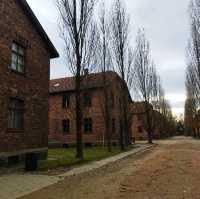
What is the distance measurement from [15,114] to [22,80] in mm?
2034

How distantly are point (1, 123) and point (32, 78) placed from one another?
169 inches

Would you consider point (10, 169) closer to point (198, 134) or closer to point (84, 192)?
point (84, 192)

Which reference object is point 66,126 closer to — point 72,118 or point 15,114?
point 72,118

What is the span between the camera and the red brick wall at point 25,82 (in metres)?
15.9

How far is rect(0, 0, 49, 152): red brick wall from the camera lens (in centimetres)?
1590

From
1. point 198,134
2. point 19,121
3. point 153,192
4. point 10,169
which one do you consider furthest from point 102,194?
point 198,134

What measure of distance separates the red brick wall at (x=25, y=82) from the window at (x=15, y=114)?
29cm

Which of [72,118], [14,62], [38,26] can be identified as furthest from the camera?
[72,118]

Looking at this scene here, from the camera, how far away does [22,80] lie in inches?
698

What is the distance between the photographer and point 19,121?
17594 millimetres

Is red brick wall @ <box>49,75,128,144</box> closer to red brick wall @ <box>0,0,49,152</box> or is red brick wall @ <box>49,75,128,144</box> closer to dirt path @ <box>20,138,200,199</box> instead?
red brick wall @ <box>0,0,49,152</box>

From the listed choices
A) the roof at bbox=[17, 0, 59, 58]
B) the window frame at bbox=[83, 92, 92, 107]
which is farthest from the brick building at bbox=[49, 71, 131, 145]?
the roof at bbox=[17, 0, 59, 58]

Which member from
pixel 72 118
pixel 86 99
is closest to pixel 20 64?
pixel 86 99

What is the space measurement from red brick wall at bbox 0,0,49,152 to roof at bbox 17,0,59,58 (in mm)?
288
